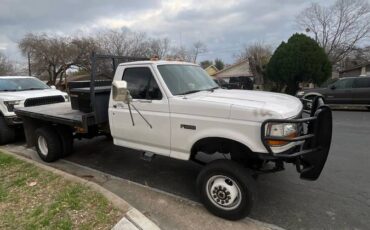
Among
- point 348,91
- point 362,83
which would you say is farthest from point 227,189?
point 362,83

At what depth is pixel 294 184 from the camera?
461cm

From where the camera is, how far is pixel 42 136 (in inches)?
233

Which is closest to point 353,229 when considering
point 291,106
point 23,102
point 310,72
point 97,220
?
point 291,106

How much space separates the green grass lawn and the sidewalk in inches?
16.4

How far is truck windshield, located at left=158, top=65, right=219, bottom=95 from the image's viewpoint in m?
4.27

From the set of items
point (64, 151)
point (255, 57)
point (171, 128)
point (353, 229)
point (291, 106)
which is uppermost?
point (255, 57)

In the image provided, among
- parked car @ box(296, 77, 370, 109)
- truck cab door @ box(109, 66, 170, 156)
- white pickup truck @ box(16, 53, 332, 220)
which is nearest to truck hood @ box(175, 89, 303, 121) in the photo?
white pickup truck @ box(16, 53, 332, 220)

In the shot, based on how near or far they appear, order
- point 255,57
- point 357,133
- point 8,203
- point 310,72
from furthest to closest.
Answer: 1. point 255,57
2. point 310,72
3. point 357,133
4. point 8,203

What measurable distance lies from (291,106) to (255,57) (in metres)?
23.1

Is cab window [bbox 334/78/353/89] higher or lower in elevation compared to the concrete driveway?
higher

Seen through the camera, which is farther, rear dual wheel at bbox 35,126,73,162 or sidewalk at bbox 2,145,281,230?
rear dual wheel at bbox 35,126,73,162

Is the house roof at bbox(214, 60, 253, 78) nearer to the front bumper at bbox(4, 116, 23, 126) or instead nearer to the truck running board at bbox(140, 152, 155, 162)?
the front bumper at bbox(4, 116, 23, 126)

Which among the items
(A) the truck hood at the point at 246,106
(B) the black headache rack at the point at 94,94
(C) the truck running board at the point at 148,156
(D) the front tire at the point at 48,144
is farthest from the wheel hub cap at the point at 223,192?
(D) the front tire at the point at 48,144

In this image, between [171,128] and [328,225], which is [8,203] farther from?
[328,225]
